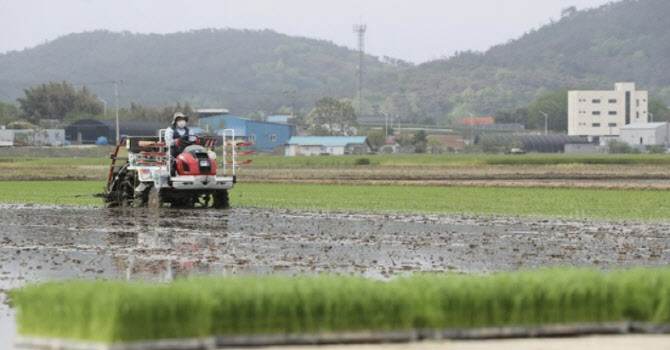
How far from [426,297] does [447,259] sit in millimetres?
8520

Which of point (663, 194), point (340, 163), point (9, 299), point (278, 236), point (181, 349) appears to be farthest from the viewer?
point (340, 163)

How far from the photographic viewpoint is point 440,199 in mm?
42281

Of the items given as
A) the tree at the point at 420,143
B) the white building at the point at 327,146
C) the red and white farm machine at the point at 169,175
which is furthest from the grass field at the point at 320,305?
the tree at the point at 420,143

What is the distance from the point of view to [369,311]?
10.9 metres

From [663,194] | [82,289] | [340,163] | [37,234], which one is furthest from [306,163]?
[82,289]

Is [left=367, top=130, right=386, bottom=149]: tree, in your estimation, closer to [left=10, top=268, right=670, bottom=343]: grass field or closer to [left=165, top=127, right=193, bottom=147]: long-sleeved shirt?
[left=165, top=127, right=193, bottom=147]: long-sleeved shirt

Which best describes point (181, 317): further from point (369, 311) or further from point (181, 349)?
point (369, 311)

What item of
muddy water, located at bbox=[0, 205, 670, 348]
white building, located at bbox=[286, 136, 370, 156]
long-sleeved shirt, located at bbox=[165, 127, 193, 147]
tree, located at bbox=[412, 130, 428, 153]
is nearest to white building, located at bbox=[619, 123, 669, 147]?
tree, located at bbox=[412, 130, 428, 153]

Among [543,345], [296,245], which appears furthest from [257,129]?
[543,345]

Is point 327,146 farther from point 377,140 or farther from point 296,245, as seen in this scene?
point 296,245

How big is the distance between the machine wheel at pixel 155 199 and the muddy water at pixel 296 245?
1481 mm

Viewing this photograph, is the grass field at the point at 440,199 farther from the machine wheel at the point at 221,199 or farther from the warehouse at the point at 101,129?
the warehouse at the point at 101,129

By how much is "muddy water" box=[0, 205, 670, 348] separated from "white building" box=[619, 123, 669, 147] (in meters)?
161

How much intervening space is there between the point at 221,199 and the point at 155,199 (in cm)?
226
